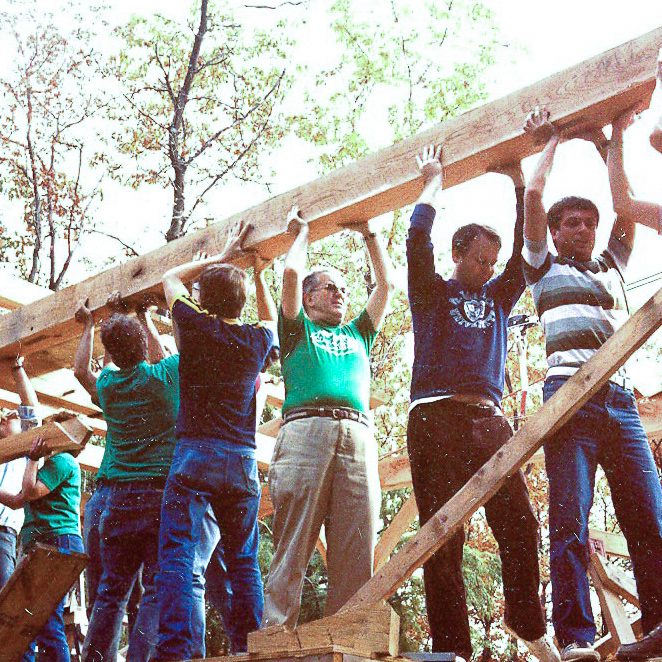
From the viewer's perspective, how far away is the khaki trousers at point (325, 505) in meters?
3.96

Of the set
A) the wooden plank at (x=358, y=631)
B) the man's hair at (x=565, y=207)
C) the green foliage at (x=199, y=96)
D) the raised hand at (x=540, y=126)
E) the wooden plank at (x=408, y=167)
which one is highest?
the green foliage at (x=199, y=96)

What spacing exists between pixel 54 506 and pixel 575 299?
320 centimetres

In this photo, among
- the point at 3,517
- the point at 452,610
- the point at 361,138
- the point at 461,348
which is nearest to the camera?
the point at 452,610

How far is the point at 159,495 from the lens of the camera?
176 inches

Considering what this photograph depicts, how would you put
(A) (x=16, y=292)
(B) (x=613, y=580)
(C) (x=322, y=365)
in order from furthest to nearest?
(B) (x=613, y=580), (A) (x=16, y=292), (C) (x=322, y=365)

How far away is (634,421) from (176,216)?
12380 millimetres

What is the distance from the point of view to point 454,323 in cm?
395

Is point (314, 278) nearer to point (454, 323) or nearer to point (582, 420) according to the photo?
point (454, 323)

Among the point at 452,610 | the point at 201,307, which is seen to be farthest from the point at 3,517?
the point at 452,610

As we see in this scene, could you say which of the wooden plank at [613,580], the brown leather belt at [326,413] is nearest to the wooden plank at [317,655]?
the brown leather belt at [326,413]

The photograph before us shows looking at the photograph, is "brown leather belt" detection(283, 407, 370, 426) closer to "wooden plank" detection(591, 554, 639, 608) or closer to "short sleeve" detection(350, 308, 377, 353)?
"short sleeve" detection(350, 308, 377, 353)

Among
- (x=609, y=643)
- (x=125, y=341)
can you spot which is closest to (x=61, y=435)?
(x=125, y=341)

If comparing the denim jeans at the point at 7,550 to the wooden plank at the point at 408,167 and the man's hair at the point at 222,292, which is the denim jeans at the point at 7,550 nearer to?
the wooden plank at the point at 408,167

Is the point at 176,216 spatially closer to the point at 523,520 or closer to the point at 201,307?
the point at 201,307
